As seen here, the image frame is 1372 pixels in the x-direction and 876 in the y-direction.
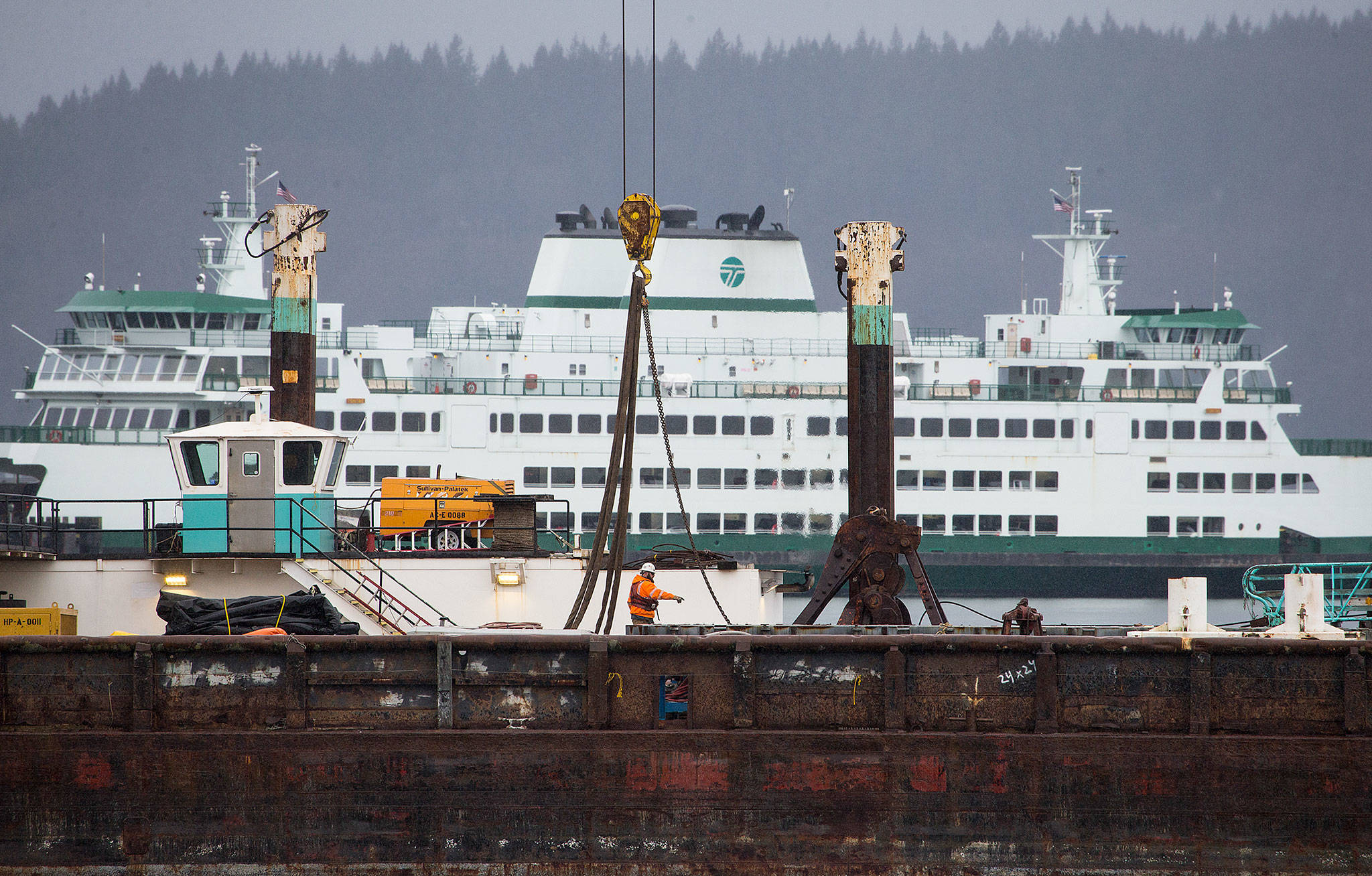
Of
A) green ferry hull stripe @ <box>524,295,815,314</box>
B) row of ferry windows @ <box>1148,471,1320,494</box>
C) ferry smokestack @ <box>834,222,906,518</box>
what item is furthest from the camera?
green ferry hull stripe @ <box>524,295,815,314</box>

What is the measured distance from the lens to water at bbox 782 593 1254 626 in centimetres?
3384

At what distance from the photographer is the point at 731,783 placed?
364 inches

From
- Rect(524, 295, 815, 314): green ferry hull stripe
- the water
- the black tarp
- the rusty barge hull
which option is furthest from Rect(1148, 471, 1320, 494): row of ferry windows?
the black tarp

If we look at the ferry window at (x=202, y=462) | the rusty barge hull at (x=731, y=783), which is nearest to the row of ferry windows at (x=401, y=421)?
the ferry window at (x=202, y=462)

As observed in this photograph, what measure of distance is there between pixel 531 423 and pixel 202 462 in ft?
86.0

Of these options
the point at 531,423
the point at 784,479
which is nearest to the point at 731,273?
the point at 784,479

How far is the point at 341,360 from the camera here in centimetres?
4112

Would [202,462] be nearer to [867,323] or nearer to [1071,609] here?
Result: [867,323]

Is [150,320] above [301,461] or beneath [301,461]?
above

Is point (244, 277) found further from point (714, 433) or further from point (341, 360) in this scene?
point (714, 433)

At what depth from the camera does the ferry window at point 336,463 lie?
50.5 feet

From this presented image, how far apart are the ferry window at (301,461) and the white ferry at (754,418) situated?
25.3 meters

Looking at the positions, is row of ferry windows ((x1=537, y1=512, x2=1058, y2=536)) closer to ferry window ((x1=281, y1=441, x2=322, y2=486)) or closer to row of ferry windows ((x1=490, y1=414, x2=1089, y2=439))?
row of ferry windows ((x1=490, y1=414, x2=1089, y2=439))

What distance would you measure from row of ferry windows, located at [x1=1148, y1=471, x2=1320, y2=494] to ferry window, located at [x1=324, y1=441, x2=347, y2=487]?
33135 millimetres
